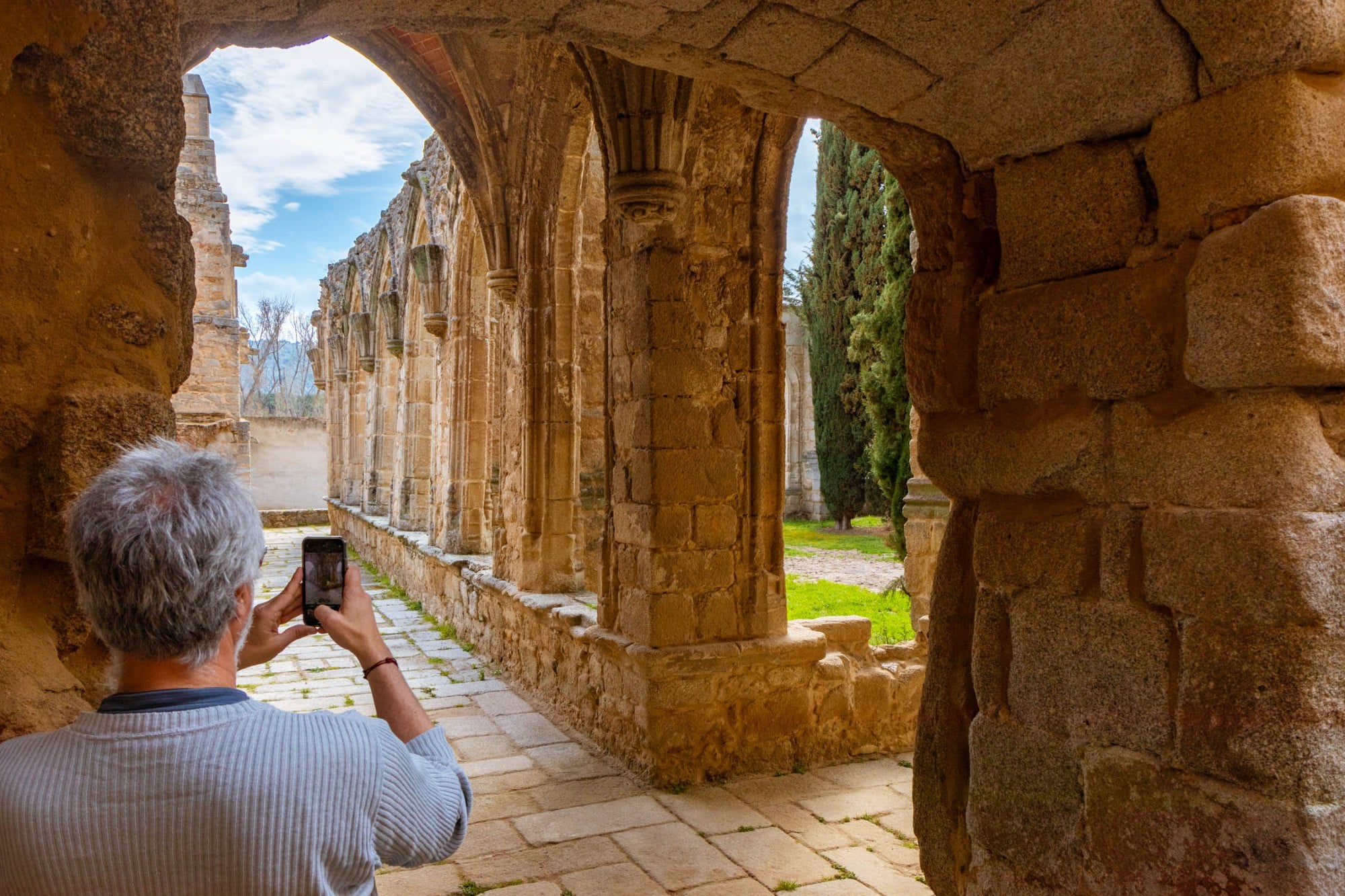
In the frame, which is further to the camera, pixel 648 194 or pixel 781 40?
pixel 648 194

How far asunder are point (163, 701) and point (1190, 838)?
1875 millimetres

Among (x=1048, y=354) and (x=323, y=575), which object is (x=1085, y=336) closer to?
(x=1048, y=354)

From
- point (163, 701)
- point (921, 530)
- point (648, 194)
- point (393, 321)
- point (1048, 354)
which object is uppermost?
point (393, 321)

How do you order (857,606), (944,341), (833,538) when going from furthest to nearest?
(833,538)
(857,606)
(944,341)

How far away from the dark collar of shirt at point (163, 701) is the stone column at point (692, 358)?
3.77 metres

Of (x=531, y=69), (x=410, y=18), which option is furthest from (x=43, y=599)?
(x=531, y=69)

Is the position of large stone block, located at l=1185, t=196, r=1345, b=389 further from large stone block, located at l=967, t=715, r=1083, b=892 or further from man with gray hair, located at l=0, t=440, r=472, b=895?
man with gray hair, located at l=0, t=440, r=472, b=895

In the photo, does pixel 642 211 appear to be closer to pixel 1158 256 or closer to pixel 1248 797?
pixel 1158 256

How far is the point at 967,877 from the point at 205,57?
9.94 feet

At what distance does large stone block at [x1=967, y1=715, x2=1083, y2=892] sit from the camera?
2146 millimetres

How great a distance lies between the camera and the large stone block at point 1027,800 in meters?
2.15

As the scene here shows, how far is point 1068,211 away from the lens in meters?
2.22

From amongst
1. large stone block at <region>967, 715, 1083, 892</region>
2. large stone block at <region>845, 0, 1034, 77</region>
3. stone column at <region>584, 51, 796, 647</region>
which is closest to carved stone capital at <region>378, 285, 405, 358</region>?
stone column at <region>584, 51, 796, 647</region>

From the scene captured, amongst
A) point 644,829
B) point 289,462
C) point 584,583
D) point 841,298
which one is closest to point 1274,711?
point 644,829
